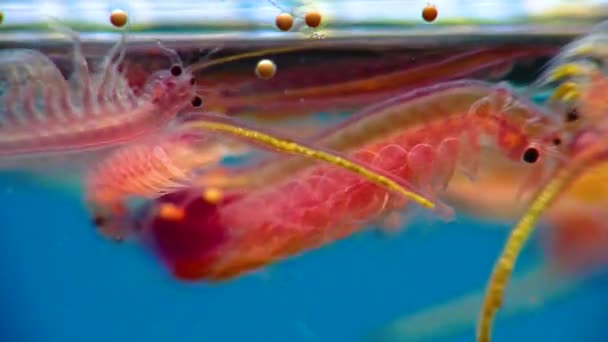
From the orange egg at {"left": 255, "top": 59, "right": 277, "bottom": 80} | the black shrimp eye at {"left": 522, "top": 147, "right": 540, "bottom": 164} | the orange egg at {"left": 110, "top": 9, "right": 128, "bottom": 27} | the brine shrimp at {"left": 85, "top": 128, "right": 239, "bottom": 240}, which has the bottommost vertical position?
the brine shrimp at {"left": 85, "top": 128, "right": 239, "bottom": 240}

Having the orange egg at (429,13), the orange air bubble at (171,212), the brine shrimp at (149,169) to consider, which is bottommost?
the orange air bubble at (171,212)

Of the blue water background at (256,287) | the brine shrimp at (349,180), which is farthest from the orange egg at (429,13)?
the blue water background at (256,287)

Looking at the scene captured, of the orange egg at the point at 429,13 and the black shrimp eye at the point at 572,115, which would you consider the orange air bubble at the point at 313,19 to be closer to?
the orange egg at the point at 429,13

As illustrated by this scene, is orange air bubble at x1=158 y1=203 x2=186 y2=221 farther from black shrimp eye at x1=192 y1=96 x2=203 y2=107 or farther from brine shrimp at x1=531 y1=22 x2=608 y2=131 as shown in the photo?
brine shrimp at x1=531 y1=22 x2=608 y2=131

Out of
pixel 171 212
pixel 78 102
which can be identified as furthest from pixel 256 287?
pixel 78 102

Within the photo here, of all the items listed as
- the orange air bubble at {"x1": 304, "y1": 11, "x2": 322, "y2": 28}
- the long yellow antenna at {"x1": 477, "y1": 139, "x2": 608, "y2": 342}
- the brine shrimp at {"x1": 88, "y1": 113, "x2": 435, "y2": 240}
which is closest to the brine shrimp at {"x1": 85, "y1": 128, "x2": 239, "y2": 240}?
the brine shrimp at {"x1": 88, "y1": 113, "x2": 435, "y2": 240}

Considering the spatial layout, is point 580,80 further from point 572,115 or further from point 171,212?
point 171,212
